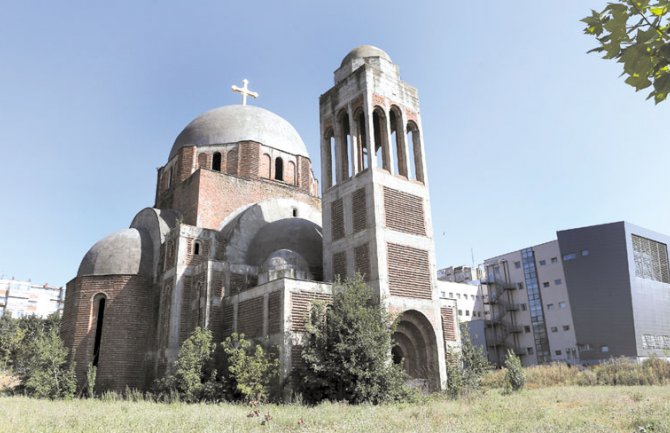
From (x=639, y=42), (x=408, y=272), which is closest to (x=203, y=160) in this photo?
(x=408, y=272)

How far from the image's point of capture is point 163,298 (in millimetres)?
20562

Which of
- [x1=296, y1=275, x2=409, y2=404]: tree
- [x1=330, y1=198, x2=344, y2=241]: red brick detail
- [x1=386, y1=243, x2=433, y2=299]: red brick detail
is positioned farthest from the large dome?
[x1=296, y1=275, x2=409, y2=404]: tree

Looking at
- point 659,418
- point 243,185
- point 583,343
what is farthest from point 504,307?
point 659,418

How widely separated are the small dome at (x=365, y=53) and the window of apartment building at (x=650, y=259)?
30480 mm

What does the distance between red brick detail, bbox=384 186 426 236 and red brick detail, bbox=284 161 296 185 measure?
932 centimetres

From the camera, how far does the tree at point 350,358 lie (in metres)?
14.4

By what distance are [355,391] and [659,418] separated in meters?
7.44

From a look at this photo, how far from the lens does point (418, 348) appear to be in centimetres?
1814

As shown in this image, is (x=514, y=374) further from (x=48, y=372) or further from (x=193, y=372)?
(x=48, y=372)

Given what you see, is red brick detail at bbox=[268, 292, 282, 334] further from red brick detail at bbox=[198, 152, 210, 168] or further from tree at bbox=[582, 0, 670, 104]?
tree at bbox=[582, 0, 670, 104]

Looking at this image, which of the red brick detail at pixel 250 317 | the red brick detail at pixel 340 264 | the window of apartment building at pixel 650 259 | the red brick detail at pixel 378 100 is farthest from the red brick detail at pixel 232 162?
the window of apartment building at pixel 650 259

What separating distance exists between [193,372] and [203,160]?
13042 millimetres

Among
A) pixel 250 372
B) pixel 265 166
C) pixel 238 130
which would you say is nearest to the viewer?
pixel 250 372

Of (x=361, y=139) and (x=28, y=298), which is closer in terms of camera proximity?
(x=361, y=139)
